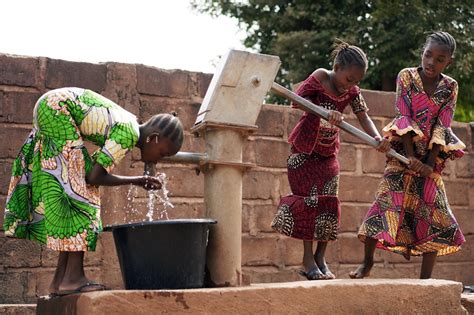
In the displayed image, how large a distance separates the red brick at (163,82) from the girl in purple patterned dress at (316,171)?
125 centimetres

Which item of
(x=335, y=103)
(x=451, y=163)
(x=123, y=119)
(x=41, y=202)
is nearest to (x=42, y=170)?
(x=41, y=202)

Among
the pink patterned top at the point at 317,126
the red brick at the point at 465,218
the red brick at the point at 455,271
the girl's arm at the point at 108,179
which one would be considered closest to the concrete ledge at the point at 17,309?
the girl's arm at the point at 108,179

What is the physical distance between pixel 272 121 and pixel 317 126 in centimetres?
160

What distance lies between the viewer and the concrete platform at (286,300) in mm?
3684

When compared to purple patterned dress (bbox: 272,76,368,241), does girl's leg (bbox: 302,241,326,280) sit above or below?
below

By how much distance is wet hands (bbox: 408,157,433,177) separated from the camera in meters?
5.31

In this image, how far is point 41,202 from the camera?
4023 mm

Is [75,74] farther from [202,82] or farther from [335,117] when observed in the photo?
[335,117]

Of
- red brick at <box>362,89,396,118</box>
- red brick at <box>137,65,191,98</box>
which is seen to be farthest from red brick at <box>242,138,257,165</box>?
red brick at <box>362,89,396,118</box>

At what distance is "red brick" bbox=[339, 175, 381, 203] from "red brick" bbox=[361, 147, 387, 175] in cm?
7

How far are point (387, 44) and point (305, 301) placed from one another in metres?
13.6

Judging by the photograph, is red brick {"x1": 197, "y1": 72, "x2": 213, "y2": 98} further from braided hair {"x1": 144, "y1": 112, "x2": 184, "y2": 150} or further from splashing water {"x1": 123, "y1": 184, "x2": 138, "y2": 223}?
braided hair {"x1": 144, "y1": 112, "x2": 184, "y2": 150}

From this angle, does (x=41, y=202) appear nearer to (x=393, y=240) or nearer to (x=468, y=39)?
(x=393, y=240)

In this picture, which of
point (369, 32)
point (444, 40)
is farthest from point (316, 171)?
point (369, 32)
